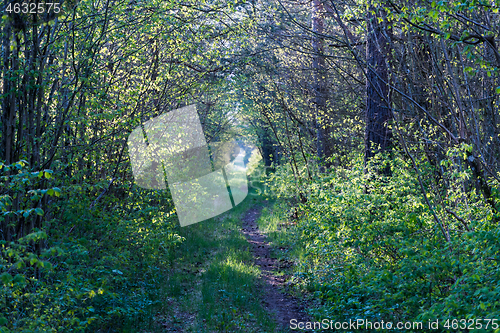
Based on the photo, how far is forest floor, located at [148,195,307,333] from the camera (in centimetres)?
614

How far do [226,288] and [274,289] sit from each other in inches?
41.6

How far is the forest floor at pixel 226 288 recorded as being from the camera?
20.1 ft

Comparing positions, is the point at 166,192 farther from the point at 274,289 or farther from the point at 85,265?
the point at 85,265

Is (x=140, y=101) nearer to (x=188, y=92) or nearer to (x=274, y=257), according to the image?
(x=188, y=92)

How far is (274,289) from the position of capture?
7.92 m

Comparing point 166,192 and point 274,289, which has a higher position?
point 166,192
